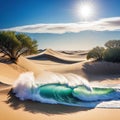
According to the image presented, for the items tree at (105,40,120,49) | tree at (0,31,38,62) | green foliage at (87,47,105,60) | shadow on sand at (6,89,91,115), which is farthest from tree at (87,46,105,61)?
shadow on sand at (6,89,91,115)

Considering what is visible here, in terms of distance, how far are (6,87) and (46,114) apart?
5.32 metres

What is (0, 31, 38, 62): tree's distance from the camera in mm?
35938

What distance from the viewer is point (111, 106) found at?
647 inches

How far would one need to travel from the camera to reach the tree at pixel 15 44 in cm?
3594

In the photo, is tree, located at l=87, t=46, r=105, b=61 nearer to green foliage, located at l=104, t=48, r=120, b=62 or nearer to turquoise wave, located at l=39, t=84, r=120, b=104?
green foliage, located at l=104, t=48, r=120, b=62

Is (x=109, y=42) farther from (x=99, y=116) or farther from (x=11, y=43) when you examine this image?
(x=99, y=116)

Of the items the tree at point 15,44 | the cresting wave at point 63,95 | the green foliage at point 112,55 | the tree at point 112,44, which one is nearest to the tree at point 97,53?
the tree at point 112,44

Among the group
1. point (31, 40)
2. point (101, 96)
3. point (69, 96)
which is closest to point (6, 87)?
point (69, 96)

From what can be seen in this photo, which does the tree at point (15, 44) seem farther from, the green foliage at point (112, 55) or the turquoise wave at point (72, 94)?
the turquoise wave at point (72, 94)

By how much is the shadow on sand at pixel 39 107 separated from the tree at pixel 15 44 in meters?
19.8

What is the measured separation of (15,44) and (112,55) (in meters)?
13.7

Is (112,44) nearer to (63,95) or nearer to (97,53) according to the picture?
(97,53)

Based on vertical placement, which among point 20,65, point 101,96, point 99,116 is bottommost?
point 99,116

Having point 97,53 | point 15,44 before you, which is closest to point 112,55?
point 97,53
